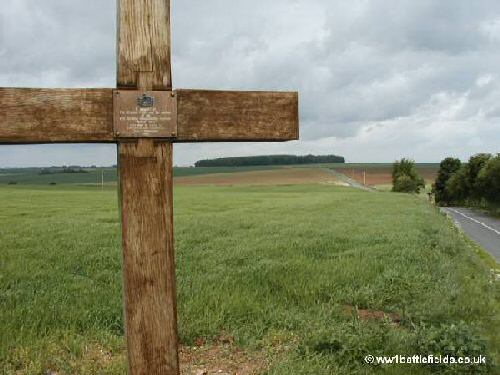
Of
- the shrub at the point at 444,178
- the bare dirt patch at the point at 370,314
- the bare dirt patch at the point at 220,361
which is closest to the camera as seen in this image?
the bare dirt patch at the point at 220,361

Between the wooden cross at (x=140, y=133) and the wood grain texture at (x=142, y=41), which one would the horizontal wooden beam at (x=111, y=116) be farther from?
the wood grain texture at (x=142, y=41)

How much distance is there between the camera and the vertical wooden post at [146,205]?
3.29m

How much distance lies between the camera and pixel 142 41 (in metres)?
3.29

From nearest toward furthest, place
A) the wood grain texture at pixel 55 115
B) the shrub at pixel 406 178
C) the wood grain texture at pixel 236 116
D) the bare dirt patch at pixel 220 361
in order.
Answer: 1. the wood grain texture at pixel 55 115
2. the wood grain texture at pixel 236 116
3. the bare dirt patch at pixel 220 361
4. the shrub at pixel 406 178

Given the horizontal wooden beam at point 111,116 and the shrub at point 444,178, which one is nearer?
the horizontal wooden beam at point 111,116

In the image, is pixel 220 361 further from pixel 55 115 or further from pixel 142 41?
pixel 142 41

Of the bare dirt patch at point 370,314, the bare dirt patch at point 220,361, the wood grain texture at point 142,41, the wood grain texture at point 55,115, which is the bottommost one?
the bare dirt patch at point 370,314

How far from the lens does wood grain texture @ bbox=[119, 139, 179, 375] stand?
3287 millimetres

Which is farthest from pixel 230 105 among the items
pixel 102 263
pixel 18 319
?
pixel 102 263

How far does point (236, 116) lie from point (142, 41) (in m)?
0.80

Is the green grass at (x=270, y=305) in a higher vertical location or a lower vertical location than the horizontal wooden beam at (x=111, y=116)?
lower

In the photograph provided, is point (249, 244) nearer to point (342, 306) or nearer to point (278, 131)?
point (342, 306)

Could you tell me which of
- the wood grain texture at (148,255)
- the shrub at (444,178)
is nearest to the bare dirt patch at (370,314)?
the wood grain texture at (148,255)

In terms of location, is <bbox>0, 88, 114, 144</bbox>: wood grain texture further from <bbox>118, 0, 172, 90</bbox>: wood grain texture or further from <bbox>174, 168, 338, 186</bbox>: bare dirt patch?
<bbox>174, 168, 338, 186</bbox>: bare dirt patch
